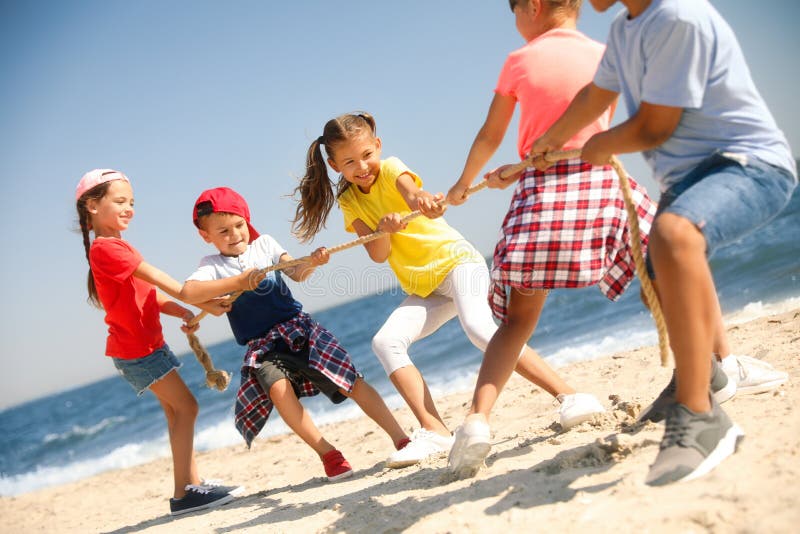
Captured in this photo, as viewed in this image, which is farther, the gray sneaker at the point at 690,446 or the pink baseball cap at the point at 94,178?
the pink baseball cap at the point at 94,178

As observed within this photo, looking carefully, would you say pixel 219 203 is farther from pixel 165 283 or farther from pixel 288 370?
pixel 288 370

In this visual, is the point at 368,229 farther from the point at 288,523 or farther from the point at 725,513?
the point at 725,513

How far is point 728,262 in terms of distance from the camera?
9.71m

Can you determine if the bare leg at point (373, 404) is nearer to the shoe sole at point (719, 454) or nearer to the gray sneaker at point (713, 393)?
the gray sneaker at point (713, 393)

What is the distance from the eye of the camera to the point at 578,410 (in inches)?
109

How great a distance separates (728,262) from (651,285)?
8693mm

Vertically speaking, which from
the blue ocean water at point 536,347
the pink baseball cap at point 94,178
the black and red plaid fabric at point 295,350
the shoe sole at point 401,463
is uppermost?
the pink baseball cap at point 94,178

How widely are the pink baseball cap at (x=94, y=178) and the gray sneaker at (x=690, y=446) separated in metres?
3.10

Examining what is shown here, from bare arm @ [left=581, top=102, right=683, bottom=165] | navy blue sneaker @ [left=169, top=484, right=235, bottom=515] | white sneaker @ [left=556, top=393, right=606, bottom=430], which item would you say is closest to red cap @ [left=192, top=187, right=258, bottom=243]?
navy blue sneaker @ [left=169, top=484, right=235, bottom=515]

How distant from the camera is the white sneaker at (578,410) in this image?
2.76m

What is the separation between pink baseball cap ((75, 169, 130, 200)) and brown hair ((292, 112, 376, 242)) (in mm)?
1026

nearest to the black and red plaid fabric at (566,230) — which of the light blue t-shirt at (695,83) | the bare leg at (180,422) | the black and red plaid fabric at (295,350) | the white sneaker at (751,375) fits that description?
the light blue t-shirt at (695,83)

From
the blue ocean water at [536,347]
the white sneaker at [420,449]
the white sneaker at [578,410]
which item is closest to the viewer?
the white sneaker at [578,410]

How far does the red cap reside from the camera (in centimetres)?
345
